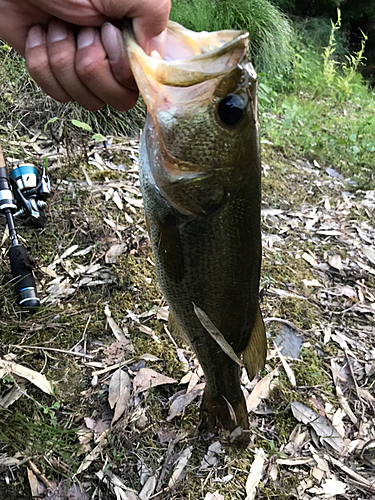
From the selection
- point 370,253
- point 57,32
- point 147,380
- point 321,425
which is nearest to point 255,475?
point 321,425

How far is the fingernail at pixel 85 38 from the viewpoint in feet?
4.39

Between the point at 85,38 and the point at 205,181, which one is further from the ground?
the point at 85,38

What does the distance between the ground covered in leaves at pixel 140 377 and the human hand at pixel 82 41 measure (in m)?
1.32

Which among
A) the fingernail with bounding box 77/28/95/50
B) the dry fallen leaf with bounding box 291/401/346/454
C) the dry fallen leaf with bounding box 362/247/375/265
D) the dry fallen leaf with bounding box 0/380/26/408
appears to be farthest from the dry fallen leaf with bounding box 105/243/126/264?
the dry fallen leaf with bounding box 362/247/375/265

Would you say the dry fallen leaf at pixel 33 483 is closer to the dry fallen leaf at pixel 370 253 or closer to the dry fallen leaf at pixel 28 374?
the dry fallen leaf at pixel 28 374

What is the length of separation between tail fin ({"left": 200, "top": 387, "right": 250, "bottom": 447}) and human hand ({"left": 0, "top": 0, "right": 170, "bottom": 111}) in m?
1.36

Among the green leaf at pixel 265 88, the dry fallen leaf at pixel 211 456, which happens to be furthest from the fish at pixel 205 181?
the green leaf at pixel 265 88

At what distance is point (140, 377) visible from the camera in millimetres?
2176

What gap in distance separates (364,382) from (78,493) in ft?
5.80

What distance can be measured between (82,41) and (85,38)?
0.05ft

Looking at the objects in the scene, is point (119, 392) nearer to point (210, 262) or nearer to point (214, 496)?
point (214, 496)

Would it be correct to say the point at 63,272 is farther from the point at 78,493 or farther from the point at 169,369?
the point at 78,493

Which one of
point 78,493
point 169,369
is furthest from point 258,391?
point 78,493

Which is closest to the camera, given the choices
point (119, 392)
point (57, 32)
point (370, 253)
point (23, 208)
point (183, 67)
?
point (183, 67)
